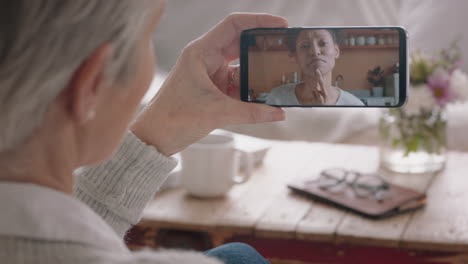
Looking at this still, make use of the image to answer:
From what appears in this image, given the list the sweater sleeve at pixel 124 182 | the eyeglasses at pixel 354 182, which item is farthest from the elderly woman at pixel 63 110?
the eyeglasses at pixel 354 182

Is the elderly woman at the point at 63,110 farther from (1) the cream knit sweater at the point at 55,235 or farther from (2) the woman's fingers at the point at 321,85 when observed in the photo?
(2) the woman's fingers at the point at 321,85

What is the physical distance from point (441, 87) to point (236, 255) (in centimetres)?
86

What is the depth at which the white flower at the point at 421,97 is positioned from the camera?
150cm

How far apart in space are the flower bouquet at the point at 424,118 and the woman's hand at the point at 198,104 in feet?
2.30

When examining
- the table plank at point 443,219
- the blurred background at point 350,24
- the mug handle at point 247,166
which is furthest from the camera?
the blurred background at point 350,24

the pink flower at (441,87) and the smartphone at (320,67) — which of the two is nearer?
the smartphone at (320,67)

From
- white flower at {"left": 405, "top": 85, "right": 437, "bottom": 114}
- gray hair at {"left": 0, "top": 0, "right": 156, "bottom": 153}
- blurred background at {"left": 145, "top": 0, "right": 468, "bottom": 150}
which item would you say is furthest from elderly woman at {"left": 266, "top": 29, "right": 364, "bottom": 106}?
blurred background at {"left": 145, "top": 0, "right": 468, "bottom": 150}

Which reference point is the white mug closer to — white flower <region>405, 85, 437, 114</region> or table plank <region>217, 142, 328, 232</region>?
table plank <region>217, 142, 328, 232</region>

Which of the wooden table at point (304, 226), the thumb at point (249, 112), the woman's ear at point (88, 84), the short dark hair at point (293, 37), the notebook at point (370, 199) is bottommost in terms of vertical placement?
the wooden table at point (304, 226)

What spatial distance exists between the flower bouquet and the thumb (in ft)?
A: 2.28

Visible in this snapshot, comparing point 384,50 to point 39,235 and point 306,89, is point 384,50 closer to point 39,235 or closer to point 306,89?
point 306,89

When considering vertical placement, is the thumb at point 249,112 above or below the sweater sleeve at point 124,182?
above

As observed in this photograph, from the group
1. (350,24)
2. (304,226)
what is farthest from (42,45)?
(350,24)

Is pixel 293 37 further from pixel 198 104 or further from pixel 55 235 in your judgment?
pixel 55 235
